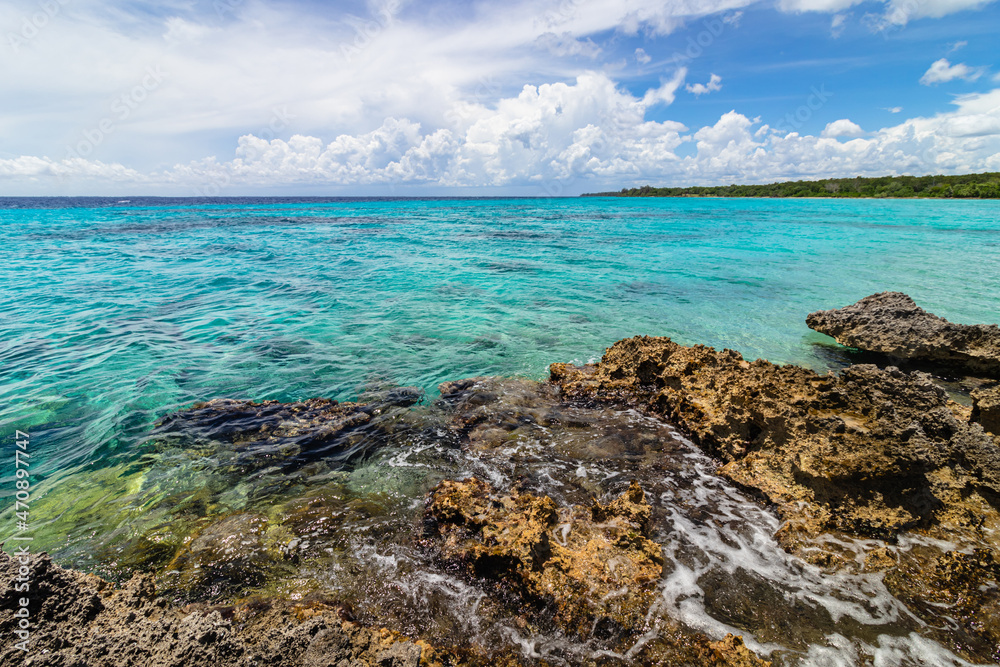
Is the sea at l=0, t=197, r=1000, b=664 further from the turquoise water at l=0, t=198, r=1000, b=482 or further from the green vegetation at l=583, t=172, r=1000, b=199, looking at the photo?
the green vegetation at l=583, t=172, r=1000, b=199

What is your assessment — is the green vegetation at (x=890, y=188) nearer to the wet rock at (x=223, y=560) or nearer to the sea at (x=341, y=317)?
the sea at (x=341, y=317)

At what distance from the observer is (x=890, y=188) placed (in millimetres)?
92875

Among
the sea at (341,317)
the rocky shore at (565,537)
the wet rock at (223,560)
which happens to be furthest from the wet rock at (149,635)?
the sea at (341,317)

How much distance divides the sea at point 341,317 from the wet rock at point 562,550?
11.9 feet

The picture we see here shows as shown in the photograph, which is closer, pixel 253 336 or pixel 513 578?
pixel 513 578

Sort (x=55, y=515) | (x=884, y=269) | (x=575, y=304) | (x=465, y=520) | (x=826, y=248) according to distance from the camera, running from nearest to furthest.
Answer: (x=465, y=520), (x=55, y=515), (x=575, y=304), (x=884, y=269), (x=826, y=248)

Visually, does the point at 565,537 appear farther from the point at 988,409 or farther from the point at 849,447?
the point at 988,409

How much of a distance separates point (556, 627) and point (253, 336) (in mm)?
10426

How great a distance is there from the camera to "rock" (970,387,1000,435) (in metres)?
5.39

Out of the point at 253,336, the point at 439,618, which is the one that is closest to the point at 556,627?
the point at 439,618

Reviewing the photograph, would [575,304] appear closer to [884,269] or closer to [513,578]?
[513,578]

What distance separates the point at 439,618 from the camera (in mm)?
3451

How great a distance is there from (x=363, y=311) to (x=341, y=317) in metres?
0.86

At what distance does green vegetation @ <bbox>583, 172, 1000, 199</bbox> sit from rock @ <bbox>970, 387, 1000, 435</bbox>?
112 m
